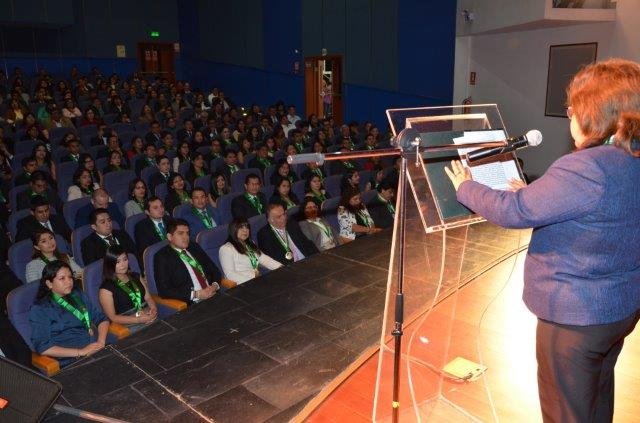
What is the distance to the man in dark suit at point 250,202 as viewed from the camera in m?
5.40

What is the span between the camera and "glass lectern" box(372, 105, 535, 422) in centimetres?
166

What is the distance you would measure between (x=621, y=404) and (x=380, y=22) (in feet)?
32.3

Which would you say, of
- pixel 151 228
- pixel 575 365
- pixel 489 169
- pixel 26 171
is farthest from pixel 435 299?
pixel 26 171

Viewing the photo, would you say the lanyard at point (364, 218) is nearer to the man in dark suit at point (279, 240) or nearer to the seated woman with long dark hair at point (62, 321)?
the man in dark suit at point (279, 240)

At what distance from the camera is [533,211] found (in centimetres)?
130

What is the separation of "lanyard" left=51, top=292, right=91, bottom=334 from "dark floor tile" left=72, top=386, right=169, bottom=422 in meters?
0.73

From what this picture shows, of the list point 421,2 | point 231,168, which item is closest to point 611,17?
point 421,2

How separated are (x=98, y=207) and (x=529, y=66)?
686 cm

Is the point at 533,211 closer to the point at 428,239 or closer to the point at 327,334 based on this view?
the point at 428,239

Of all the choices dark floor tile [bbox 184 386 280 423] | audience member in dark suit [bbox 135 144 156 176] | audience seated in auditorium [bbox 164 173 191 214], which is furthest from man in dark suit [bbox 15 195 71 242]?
dark floor tile [bbox 184 386 280 423]

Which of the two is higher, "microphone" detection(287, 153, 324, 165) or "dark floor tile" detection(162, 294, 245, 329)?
"microphone" detection(287, 153, 324, 165)

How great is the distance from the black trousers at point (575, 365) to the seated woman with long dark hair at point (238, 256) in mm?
2883

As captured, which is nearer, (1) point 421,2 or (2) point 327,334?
(2) point 327,334

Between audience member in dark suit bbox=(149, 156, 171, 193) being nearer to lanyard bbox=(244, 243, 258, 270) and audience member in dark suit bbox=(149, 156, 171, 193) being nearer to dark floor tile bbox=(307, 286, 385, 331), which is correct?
lanyard bbox=(244, 243, 258, 270)
